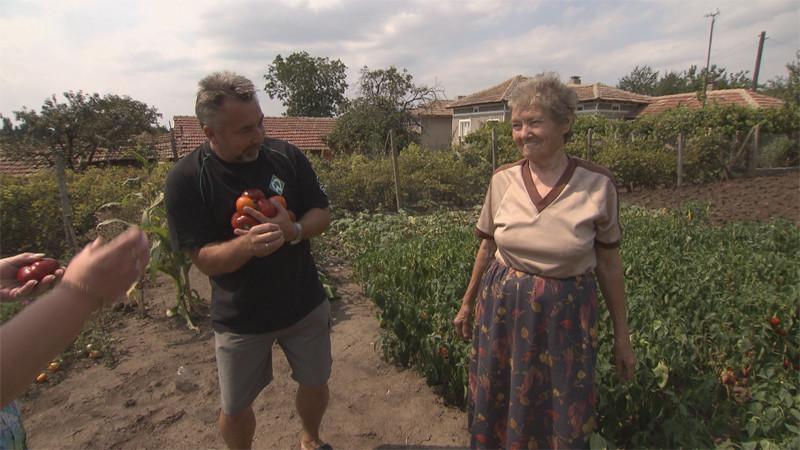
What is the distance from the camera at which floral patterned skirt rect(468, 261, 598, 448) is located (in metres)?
1.71

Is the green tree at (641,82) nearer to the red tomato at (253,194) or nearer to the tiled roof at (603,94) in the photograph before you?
the tiled roof at (603,94)

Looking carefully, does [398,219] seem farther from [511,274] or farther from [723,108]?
[723,108]

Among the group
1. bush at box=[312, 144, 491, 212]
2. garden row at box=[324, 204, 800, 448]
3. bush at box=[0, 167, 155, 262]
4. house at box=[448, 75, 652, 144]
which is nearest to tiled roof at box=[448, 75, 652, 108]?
house at box=[448, 75, 652, 144]

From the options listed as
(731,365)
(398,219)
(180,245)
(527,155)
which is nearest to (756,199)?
(398,219)

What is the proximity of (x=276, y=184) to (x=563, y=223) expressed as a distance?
47.1 inches

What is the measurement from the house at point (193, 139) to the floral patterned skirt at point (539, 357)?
14.3 m

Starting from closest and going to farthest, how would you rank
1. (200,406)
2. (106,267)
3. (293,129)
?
(106,267) → (200,406) → (293,129)

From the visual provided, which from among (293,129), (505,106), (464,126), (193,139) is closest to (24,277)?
(193,139)

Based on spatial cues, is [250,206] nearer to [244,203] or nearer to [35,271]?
[244,203]

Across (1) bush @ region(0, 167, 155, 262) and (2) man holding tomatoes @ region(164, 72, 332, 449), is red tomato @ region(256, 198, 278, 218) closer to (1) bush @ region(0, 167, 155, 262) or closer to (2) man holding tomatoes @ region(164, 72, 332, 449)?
(2) man holding tomatoes @ region(164, 72, 332, 449)

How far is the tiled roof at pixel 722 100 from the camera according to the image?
72.0ft

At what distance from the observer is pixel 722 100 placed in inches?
885

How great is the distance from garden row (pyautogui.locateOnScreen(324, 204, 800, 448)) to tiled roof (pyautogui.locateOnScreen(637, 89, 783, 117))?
20.9 meters

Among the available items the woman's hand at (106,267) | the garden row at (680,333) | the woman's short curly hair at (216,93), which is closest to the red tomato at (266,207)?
the woman's short curly hair at (216,93)
